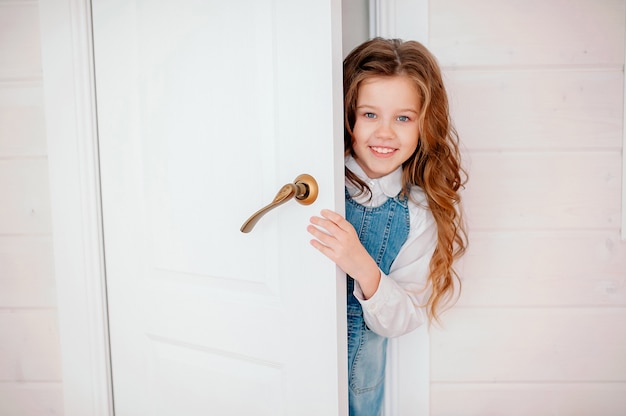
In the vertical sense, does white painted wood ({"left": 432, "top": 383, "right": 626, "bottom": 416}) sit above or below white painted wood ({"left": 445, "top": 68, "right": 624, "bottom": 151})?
below

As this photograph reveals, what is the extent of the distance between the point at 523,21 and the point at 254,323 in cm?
86

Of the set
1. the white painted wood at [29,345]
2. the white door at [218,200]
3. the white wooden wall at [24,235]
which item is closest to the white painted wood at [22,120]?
the white wooden wall at [24,235]

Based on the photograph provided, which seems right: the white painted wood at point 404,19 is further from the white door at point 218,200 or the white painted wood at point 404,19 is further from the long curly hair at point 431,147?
the white door at point 218,200

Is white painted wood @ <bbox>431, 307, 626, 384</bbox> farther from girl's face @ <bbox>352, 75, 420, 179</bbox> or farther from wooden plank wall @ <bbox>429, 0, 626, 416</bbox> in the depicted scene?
girl's face @ <bbox>352, 75, 420, 179</bbox>

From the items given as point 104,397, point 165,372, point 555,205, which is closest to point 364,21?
point 555,205

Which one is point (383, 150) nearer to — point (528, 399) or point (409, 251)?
point (409, 251)

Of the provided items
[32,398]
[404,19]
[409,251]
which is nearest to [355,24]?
[404,19]

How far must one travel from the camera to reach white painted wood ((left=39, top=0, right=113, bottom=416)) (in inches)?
42.6

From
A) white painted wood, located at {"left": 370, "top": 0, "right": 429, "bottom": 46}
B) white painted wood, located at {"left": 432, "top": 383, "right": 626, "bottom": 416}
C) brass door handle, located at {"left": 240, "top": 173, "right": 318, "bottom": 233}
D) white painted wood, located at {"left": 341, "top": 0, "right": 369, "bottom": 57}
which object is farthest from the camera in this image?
white painted wood, located at {"left": 341, "top": 0, "right": 369, "bottom": 57}

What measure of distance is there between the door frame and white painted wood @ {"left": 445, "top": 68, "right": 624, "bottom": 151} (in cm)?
17

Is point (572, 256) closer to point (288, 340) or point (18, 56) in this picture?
point (288, 340)

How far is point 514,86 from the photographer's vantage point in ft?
3.65

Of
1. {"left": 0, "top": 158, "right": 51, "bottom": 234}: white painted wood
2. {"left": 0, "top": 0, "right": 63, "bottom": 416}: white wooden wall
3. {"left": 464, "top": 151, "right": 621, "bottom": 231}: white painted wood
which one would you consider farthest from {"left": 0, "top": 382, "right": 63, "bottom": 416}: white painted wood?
{"left": 464, "top": 151, "right": 621, "bottom": 231}: white painted wood

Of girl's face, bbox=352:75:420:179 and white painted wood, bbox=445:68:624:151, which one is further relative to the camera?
white painted wood, bbox=445:68:624:151
